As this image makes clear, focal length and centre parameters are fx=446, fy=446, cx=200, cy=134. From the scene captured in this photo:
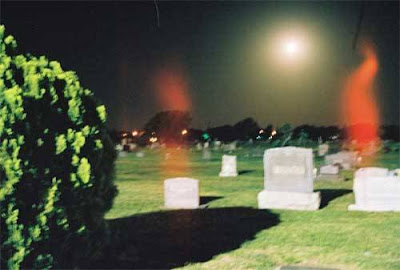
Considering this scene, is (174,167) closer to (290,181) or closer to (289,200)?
(290,181)

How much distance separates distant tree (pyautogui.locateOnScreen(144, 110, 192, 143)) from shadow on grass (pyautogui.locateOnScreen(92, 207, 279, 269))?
9544 centimetres

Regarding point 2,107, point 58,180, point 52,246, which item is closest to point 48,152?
point 58,180

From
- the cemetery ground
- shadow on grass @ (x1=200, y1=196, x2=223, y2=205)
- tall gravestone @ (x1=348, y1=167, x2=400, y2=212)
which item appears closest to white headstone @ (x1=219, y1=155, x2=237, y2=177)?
shadow on grass @ (x1=200, y1=196, x2=223, y2=205)

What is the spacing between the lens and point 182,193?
12.8 m

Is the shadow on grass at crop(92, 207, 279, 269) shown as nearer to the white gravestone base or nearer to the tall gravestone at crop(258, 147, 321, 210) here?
the white gravestone base

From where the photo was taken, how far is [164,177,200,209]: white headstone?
1273cm

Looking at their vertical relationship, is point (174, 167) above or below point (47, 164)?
below

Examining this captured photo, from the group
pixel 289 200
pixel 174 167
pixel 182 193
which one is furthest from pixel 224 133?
pixel 289 200

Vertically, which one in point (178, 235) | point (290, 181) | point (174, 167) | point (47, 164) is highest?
point (47, 164)

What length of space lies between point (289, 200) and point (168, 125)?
326 ft

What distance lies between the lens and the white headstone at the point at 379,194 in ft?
37.2

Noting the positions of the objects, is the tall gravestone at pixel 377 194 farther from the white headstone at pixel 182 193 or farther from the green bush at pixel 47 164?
the green bush at pixel 47 164

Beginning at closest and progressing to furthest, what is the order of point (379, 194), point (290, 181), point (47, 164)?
point (47, 164) → point (379, 194) → point (290, 181)

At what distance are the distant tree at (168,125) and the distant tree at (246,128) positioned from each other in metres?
23.8
